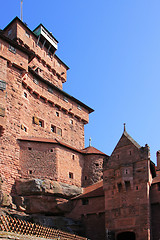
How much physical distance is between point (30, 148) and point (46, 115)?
7.92 metres

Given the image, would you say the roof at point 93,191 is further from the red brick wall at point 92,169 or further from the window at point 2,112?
the window at point 2,112

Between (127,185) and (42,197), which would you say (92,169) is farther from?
(127,185)

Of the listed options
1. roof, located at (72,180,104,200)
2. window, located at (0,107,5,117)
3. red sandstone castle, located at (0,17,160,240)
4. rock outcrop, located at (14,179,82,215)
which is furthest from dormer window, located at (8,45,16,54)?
roof, located at (72,180,104,200)

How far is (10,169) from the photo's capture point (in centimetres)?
3416

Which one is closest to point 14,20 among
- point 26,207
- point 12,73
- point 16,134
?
point 12,73

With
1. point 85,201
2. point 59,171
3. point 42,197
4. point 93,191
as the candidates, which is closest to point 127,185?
point 93,191

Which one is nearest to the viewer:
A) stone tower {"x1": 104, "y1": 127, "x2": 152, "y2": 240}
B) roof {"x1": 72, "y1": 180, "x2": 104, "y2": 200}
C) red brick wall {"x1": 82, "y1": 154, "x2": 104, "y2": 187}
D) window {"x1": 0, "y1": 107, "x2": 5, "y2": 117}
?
stone tower {"x1": 104, "y1": 127, "x2": 152, "y2": 240}

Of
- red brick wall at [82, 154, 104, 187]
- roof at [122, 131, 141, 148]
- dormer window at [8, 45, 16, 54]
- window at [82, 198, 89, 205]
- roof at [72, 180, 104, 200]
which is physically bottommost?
window at [82, 198, 89, 205]

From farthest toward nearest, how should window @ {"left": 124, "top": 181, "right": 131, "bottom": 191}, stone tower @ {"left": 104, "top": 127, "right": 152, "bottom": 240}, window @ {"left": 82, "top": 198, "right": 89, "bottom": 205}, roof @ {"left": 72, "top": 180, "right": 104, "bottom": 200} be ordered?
1. window @ {"left": 82, "top": 198, "right": 89, "bottom": 205}
2. roof @ {"left": 72, "top": 180, "right": 104, "bottom": 200}
3. window @ {"left": 124, "top": 181, "right": 131, "bottom": 191}
4. stone tower @ {"left": 104, "top": 127, "right": 152, "bottom": 240}

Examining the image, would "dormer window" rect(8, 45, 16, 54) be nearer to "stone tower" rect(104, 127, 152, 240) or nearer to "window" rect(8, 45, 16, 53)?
"window" rect(8, 45, 16, 53)

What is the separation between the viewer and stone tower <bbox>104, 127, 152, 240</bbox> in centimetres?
3102

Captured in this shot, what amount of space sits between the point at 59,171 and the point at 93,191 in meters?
4.40

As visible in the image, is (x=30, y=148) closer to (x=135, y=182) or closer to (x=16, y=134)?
(x=16, y=134)

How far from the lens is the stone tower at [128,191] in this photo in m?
31.0
